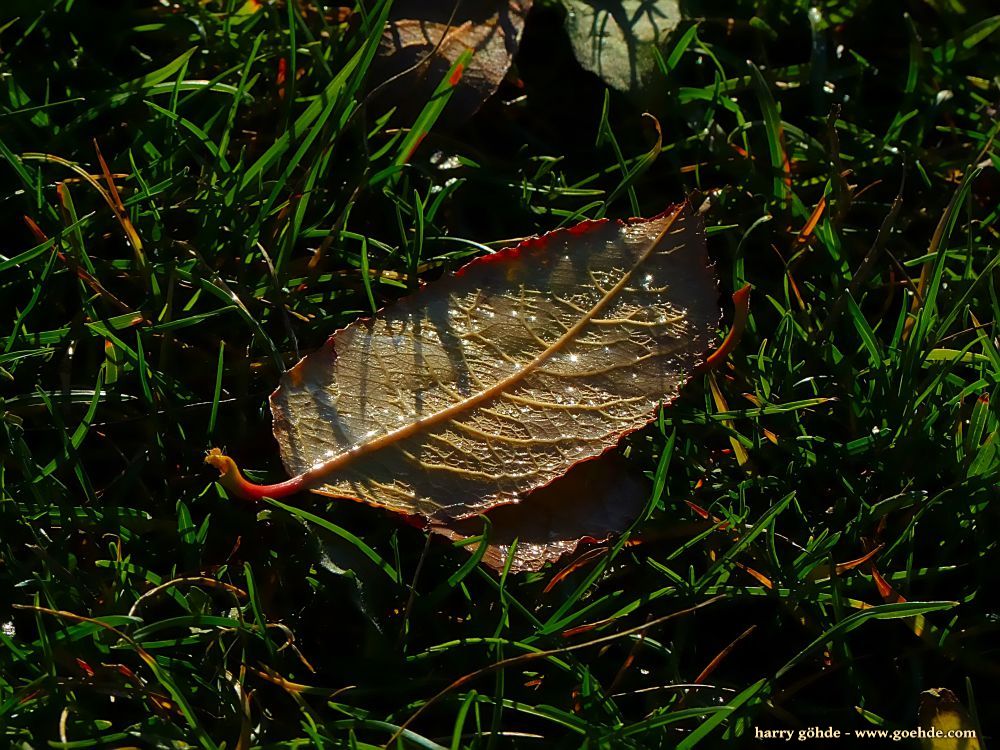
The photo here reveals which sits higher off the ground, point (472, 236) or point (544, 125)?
Answer: point (544, 125)

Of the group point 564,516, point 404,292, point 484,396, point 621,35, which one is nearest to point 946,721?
point 564,516

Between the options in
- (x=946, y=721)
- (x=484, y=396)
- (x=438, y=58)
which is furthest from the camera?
(x=438, y=58)

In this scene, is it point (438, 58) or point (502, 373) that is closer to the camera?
point (502, 373)

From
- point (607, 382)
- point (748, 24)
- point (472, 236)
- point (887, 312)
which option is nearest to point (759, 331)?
point (887, 312)

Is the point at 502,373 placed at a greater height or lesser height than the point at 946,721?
greater

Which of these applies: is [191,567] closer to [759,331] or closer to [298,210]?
[298,210]

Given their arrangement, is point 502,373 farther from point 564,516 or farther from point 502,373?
point 564,516
